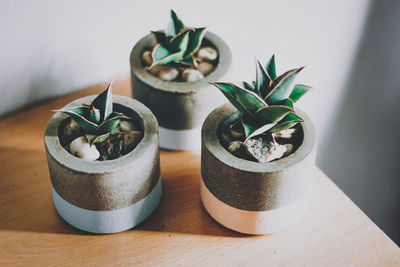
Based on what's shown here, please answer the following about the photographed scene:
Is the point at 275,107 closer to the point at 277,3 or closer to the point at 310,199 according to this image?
the point at 310,199

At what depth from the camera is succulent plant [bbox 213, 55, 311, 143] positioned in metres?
0.67

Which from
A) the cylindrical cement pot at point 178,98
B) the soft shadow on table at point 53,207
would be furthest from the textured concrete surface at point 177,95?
the soft shadow on table at point 53,207

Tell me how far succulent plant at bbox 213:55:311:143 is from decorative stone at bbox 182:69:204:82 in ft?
0.48

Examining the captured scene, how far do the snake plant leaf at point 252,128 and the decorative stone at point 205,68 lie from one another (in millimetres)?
191

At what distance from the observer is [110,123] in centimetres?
71

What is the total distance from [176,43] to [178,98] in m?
0.11

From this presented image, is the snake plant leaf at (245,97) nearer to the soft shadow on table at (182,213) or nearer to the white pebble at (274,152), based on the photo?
the white pebble at (274,152)

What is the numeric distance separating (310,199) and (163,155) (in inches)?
11.7

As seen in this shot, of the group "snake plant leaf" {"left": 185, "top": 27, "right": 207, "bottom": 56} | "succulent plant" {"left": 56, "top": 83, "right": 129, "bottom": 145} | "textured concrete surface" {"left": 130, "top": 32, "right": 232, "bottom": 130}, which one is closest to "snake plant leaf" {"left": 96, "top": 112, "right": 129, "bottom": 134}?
"succulent plant" {"left": 56, "top": 83, "right": 129, "bottom": 145}

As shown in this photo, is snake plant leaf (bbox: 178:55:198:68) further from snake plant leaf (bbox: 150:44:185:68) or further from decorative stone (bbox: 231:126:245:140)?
decorative stone (bbox: 231:126:245:140)

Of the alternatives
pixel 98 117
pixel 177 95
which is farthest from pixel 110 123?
pixel 177 95

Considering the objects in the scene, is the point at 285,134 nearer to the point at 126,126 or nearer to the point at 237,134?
the point at 237,134

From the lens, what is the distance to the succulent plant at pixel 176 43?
81 cm

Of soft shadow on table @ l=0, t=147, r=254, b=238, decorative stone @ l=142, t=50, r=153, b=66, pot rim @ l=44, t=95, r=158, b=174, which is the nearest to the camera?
pot rim @ l=44, t=95, r=158, b=174
